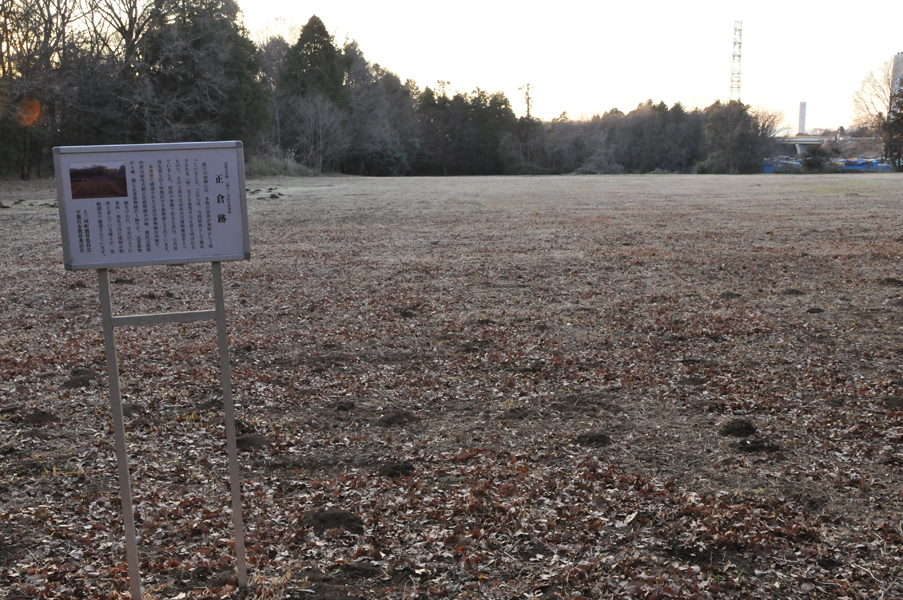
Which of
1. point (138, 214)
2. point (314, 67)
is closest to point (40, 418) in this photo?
point (138, 214)

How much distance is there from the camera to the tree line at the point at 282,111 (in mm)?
29484

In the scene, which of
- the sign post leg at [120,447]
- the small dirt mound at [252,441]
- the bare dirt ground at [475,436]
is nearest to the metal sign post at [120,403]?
the sign post leg at [120,447]

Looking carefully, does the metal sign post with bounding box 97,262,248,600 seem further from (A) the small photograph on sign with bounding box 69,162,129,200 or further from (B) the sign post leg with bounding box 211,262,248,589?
(A) the small photograph on sign with bounding box 69,162,129,200

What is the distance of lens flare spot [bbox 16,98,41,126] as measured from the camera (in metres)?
26.9

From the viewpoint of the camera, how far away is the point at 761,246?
1245 centimetres

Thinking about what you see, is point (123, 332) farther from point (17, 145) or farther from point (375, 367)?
point (17, 145)

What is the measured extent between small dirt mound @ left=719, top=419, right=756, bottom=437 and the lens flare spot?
2889 cm

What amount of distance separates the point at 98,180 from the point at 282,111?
169 ft

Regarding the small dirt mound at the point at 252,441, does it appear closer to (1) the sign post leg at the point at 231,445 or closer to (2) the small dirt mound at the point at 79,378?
(1) the sign post leg at the point at 231,445

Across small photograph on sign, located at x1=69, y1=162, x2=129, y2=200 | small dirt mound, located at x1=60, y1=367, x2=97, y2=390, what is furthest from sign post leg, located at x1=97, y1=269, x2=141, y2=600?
small dirt mound, located at x1=60, y1=367, x2=97, y2=390

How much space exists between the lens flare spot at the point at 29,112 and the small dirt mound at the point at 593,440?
28417mm

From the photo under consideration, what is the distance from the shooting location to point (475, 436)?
14.9 feet

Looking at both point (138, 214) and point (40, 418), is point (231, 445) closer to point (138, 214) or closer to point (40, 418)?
point (138, 214)

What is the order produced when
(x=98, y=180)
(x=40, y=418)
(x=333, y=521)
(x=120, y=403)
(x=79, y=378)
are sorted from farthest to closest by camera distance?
(x=79, y=378) < (x=40, y=418) < (x=333, y=521) < (x=120, y=403) < (x=98, y=180)
